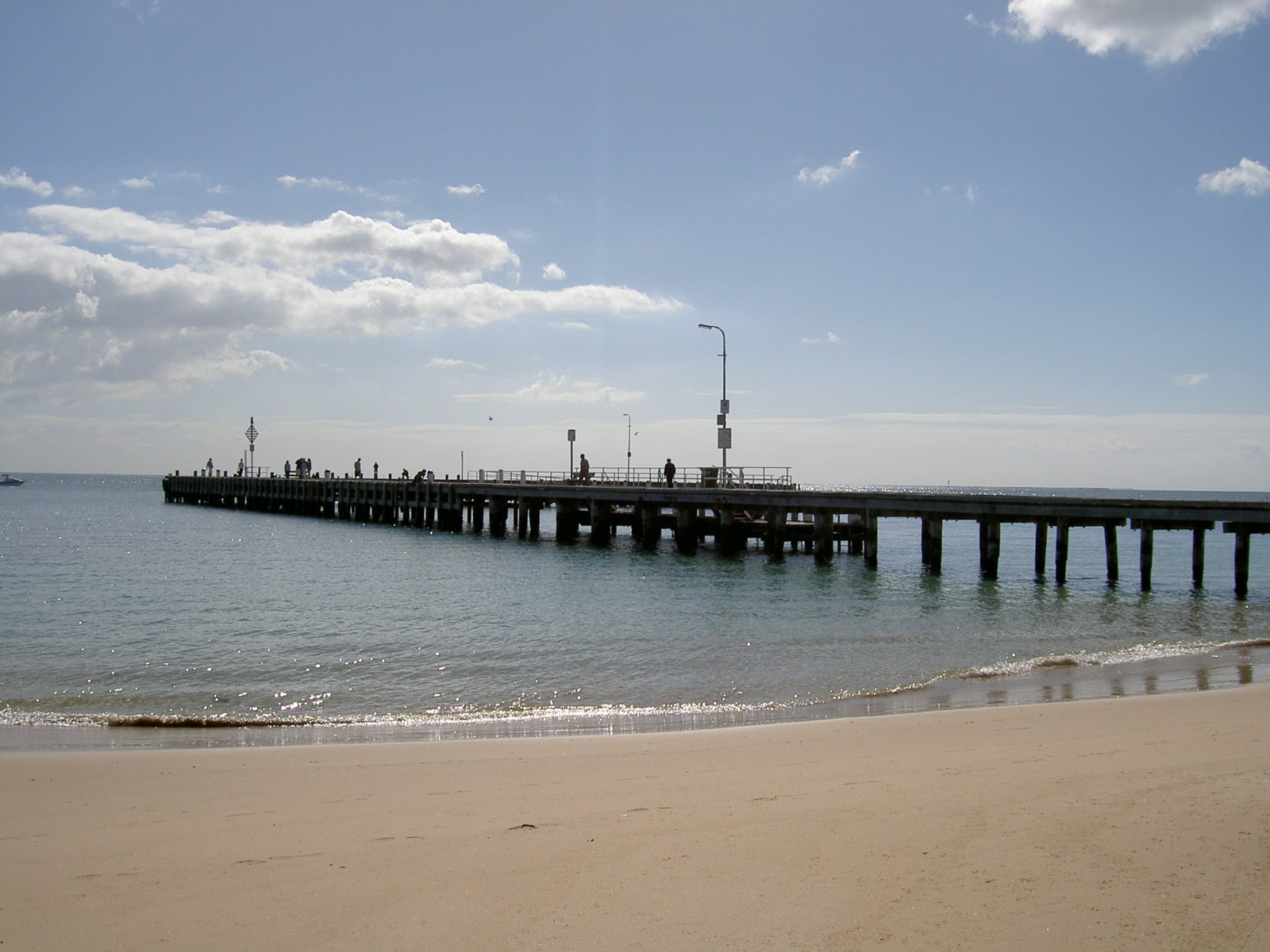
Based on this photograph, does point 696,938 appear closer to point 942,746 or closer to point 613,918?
point 613,918

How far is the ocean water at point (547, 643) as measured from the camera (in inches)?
492

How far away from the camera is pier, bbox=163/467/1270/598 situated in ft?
94.1

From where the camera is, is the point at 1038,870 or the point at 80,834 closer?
the point at 1038,870

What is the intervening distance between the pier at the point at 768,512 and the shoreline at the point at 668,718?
1468cm

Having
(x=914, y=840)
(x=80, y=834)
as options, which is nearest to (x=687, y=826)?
(x=914, y=840)

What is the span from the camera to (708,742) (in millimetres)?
9961

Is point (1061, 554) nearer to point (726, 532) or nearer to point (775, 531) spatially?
point (775, 531)

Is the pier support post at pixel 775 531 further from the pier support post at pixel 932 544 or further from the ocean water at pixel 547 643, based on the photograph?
the pier support post at pixel 932 544

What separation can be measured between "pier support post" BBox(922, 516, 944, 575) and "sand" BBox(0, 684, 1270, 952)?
961 inches

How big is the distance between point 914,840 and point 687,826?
62.6 inches

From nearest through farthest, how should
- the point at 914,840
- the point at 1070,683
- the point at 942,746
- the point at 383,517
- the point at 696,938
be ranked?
the point at 696,938, the point at 914,840, the point at 942,746, the point at 1070,683, the point at 383,517

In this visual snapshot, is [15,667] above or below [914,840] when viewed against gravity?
below

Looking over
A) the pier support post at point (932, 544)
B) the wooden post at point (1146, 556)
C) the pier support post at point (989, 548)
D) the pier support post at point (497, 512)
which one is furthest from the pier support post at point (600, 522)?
the wooden post at point (1146, 556)

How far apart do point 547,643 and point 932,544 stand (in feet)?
67.7
